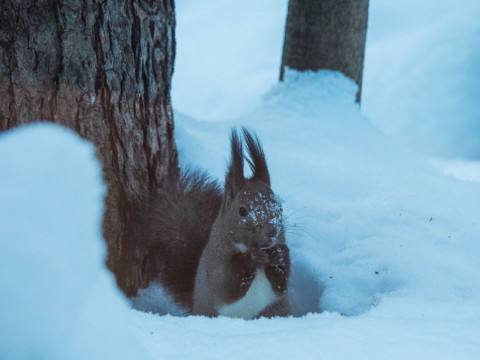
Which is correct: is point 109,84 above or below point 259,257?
above

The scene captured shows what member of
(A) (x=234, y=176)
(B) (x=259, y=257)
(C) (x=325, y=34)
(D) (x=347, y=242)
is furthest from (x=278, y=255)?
(C) (x=325, y=34)

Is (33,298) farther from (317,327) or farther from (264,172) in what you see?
(264,172)

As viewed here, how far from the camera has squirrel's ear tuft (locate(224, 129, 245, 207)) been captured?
222 cm

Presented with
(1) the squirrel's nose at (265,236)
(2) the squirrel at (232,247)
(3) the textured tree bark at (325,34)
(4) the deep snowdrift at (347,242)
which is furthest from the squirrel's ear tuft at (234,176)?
(3) the textured tree bark at (325,34)

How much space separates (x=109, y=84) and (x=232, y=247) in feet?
2.52

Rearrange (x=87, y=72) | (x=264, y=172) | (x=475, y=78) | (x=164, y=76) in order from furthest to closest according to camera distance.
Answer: (x=475, y=78) → (x=164, y=76) → (x=264, y=172) → (x=87, y=72)

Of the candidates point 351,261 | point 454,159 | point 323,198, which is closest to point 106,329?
point 351,261

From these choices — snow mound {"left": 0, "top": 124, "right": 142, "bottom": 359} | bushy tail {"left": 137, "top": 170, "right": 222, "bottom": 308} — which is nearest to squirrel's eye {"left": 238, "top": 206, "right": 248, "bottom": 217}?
bushy tail {"left": 137, "top": 170, "right": 222, "bottom": 308}

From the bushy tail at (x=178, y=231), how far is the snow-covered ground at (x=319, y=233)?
0.12 meters

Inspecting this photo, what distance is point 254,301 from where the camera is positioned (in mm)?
2184

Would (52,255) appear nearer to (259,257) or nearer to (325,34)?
(259,257)

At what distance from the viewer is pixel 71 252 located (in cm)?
87

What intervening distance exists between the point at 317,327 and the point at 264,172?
936 millimetres

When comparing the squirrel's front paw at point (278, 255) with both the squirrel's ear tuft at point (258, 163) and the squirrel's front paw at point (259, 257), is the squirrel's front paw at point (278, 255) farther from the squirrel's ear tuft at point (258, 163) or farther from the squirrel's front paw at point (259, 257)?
the squirrel's ear tuft at point (258, 163)
